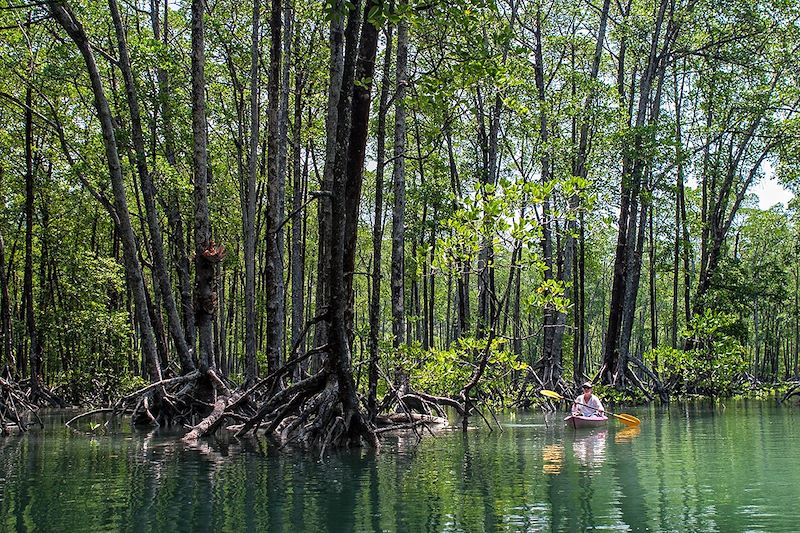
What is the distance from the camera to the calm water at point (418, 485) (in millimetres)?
6230

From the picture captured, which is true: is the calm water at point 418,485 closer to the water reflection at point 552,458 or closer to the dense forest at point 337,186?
the water reflection at point 552,458

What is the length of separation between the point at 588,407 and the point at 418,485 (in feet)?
30.6

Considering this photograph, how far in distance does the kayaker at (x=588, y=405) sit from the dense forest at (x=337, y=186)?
1.60m

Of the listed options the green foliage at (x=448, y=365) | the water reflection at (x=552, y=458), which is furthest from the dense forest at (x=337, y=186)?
the water reflection at (x=552, y=458)

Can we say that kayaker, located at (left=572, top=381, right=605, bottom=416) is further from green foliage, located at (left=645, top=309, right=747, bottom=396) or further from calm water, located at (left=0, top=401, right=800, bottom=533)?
green foliage, located at (left=645, top=309, right=747, bottom=396)

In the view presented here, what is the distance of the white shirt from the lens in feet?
53.0

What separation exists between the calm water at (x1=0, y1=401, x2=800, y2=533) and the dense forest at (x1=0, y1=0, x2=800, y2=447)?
1.55 meters

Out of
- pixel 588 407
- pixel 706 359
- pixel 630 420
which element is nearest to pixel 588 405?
pixel 588 407

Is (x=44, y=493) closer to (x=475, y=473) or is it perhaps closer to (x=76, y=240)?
(x=475, y=473)

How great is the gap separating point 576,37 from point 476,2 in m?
20.2

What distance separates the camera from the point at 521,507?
266 inches

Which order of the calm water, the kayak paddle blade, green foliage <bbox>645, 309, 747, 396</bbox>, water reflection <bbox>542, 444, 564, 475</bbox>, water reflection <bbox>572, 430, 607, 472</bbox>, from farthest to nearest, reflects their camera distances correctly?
green foliage <bbox>645, 309, 747, 396</bbox> → the kayak paddle blade → water reflection <bbox>572, 430, 607, 472</bbox> → water reflection <bbox>542, 444, 564, 475</bbox> → the calm water

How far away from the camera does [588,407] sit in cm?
1650

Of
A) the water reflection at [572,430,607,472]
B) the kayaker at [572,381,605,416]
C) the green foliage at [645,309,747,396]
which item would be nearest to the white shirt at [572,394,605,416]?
the kayaker at [572,381,605,416]
